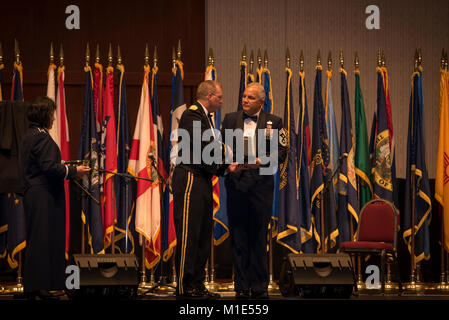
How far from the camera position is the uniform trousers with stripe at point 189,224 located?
4.48 m

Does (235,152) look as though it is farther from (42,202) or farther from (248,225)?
(42,202)

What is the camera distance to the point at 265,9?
7.04 metres

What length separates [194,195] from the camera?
177 inches

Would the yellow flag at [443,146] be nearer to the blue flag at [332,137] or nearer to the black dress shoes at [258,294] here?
the blue flag at [332,137]

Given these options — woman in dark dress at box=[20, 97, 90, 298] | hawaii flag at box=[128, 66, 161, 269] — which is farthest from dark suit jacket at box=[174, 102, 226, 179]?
hawaii flag at box=[128, 66, 161, 269]

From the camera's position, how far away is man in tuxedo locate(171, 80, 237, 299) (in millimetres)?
4484

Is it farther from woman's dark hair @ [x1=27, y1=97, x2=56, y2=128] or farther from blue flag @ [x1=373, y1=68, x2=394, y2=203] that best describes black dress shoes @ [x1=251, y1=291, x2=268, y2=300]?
woman's dark hair @ [x1=27, y1=97, x2=56, y2=128]

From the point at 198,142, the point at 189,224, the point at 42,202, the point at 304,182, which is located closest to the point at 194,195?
the point at 189,224

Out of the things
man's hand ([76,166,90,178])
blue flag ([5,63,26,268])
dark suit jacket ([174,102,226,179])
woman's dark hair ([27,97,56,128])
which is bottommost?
blue flag ([5,63,26,268])

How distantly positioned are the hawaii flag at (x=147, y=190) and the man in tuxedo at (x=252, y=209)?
4.38 feet

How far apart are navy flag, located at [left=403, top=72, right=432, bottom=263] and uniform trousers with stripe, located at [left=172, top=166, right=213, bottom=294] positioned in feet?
7.79

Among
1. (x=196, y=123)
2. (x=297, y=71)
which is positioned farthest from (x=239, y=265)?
(x=297, y=71)

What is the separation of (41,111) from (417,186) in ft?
12.0
